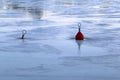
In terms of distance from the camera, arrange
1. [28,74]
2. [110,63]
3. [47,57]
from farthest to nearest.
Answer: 1. [47,57]
2. [110,63]
3. [28,74]

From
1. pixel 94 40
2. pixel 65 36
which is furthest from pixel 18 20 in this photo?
pixel 94 40

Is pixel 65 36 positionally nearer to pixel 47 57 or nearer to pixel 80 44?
pixel 80 44

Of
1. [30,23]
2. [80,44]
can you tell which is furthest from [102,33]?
[30,23]

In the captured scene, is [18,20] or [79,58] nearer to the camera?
[79,58]

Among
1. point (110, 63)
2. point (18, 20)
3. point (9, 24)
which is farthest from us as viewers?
point (18, 20)

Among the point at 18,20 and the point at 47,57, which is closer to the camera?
the point at 47,57

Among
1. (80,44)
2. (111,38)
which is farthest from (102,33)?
(80,44)

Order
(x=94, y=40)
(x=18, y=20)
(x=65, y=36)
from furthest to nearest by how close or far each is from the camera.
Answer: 1. (x=18, y=20)
2. (x=65, y=36)
3. (x=94, y=40)

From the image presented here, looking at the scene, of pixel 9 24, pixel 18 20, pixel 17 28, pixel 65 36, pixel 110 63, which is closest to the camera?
pixel 110 63

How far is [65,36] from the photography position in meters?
19.2

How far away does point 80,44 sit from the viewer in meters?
17.0

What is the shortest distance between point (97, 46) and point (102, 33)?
3775 mm

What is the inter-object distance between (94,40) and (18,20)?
28.5ft

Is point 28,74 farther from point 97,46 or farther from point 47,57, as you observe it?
point 97,46
